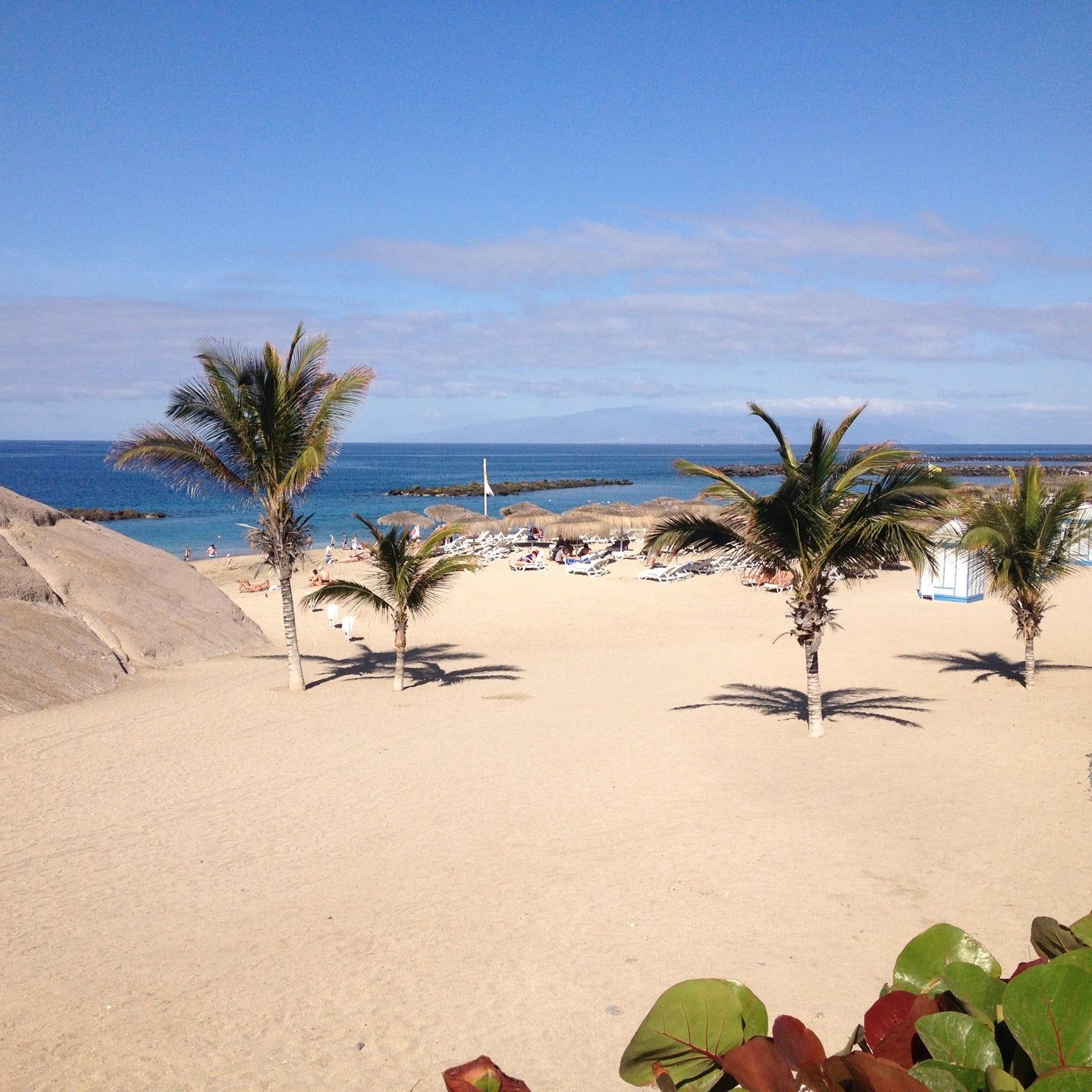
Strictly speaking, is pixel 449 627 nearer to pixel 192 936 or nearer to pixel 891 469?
pixel 891 469

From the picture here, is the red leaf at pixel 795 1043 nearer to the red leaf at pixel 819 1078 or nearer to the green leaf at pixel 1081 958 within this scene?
the red leaf at pixel 819 1078

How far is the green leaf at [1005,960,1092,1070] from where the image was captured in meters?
0.96

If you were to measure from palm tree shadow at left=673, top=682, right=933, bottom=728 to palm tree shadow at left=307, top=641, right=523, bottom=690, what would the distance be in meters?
3.47

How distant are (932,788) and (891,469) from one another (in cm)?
335

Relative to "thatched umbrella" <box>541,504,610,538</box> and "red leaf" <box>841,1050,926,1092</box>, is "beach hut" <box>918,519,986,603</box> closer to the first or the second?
"thatched umbrella" <box>541,504,610,538</box>

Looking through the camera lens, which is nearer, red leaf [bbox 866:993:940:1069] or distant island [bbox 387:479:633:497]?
red leaf [bbox 866:993:940:1069]

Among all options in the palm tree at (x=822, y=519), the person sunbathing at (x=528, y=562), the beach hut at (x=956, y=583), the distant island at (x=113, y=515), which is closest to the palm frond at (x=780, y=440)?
the palm tree at (x=822, y=519)

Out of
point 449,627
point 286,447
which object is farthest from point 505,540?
point 286,447

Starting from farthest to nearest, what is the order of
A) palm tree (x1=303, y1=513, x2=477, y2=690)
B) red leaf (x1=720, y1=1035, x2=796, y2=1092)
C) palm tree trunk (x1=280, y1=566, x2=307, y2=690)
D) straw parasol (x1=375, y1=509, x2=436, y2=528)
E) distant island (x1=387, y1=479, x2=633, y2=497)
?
distant island (x1=387, y1=479, x2=633, y2=497)
straw parasol (x1=375, y1=509, x2=436, y2=528)
palm tree trunk (x1=280, y1=566, x2=307, y2=690)
palm tree (x1=303, y1=513, x2=477, y2=690)
red leaf (x1=720, y1=1035, x2=796, y2=1092)

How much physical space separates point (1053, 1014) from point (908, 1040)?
6.7 inches

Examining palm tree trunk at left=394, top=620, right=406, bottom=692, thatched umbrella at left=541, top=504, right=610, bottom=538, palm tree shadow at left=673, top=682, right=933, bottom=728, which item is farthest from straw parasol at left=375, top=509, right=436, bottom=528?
palm tree shadow at left=673, top=682, right=933, bottom=728

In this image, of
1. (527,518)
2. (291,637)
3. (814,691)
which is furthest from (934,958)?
(527,518)

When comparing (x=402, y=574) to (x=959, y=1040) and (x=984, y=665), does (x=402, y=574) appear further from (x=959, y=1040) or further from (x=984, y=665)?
(x=959, y=1040)

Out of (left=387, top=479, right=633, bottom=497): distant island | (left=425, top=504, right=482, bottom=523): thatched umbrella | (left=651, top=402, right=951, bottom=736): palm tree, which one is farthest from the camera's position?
(left=387, top=479, right=633, bottom=497): distant island
